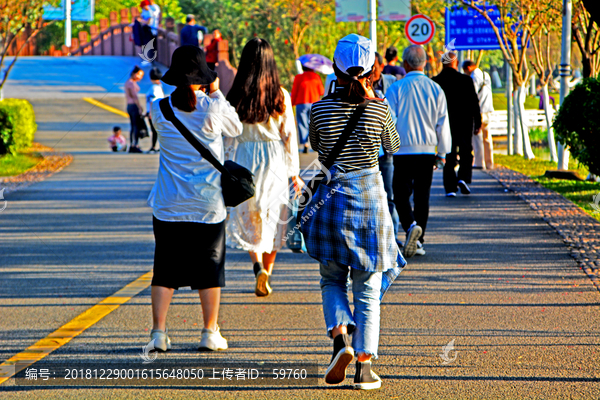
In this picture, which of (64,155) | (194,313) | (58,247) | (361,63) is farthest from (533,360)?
(64,155)

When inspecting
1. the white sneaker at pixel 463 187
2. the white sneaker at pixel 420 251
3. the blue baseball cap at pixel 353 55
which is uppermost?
the blue baseball cap at pixel 353 55

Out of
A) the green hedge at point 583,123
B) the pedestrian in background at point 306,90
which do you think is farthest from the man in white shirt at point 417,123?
the pedestrian in background at point 306,90

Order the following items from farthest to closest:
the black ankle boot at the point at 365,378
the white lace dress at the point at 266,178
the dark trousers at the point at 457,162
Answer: the dark trousers at the point at 457,162, the white lace dress at the point at 266,178, the black ankle boot at the point at 365,378

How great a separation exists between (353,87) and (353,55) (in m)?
0.17

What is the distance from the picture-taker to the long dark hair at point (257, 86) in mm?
5871

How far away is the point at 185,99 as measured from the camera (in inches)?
183

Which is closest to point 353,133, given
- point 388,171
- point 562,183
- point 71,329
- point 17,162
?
point 71,329

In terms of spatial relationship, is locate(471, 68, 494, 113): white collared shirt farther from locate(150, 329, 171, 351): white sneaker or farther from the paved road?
locate(150, 329, 171, 351): white sneaker

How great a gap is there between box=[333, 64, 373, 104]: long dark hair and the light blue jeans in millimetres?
879

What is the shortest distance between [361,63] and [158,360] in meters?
2.06

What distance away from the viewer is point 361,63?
4215 mm

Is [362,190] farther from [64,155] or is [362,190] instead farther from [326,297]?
[64,155]

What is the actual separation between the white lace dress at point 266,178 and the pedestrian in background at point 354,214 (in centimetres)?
178

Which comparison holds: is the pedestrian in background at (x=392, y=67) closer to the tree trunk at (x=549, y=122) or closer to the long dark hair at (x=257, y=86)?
the long dark hair at (x=257, y=86)
